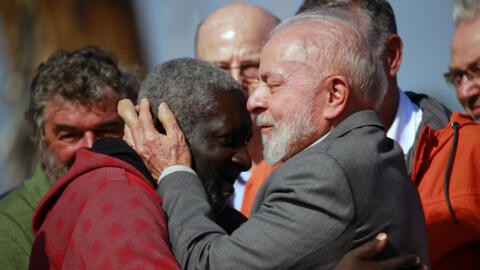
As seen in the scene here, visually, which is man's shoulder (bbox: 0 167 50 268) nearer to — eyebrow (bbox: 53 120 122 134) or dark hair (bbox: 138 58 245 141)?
eyebrow (bbox: 53 120 122 134)

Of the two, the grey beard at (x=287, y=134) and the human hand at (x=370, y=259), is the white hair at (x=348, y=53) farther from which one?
the human hand at (x=370, y=259)

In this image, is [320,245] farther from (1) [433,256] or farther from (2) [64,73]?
(2) [64,73]

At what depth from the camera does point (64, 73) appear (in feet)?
13.9

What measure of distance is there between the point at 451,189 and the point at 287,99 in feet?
3.37

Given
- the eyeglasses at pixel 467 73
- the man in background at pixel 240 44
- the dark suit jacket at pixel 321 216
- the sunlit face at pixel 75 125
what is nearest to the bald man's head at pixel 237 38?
the man in background at pixel 240 44

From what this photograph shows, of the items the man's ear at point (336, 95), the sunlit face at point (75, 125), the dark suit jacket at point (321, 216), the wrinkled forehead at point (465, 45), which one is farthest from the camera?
the sunlit face at point (75, 125)

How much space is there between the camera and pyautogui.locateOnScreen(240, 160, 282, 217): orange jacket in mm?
4137

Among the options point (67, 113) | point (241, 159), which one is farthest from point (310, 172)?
point (67, 113)

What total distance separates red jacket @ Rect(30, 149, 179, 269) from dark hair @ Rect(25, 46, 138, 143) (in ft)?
5.24

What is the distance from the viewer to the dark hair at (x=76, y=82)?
164 inches

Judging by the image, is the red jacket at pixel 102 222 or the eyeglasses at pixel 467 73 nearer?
the red jacket at pixel 102 222

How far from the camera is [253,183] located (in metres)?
4.20

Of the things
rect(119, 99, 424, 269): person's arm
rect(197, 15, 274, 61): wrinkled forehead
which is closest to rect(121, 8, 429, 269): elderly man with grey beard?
rect(119, 99, 424, 269): person's arm

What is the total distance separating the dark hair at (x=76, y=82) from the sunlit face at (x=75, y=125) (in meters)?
0.05
